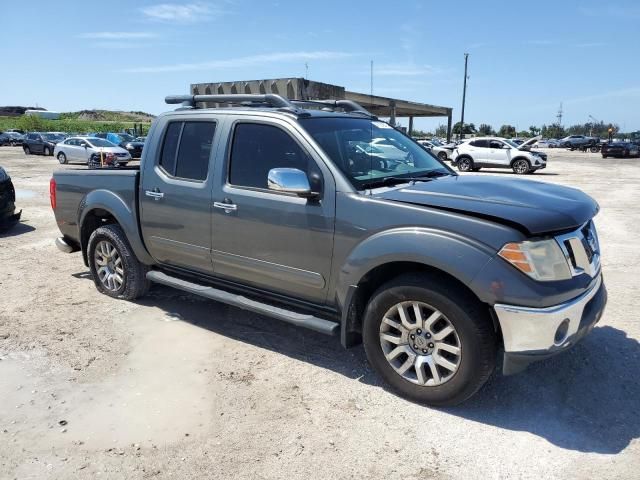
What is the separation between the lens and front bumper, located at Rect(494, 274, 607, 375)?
299 cm

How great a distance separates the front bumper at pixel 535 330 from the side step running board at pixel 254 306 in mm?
1163

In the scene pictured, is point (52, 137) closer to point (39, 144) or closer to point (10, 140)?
point (39, 144)

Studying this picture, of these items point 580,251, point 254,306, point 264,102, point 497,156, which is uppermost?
point 264,102

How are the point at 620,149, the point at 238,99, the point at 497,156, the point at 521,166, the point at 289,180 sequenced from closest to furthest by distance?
the point at 289,180, the point at 238,99, the point at 521,166, the point at 497,156, the point at 620,149

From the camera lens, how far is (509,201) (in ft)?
11.0

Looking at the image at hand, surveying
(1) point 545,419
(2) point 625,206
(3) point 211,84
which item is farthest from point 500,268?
(3) point 211,84

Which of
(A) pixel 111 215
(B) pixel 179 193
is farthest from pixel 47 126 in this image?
(B) pixel 179 193

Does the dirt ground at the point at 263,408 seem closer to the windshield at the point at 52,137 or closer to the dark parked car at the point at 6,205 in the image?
the dark parked car at the point at 6,205

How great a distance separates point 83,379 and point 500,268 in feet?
9.90

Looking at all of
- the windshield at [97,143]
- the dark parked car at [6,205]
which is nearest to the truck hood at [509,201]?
the dark parked car at [6,205]

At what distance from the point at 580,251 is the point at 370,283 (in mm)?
1337

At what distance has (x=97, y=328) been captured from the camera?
4.85 metres

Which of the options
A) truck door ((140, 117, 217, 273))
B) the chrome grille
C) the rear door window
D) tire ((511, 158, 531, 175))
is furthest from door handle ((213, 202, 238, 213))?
tire ((511, 158, 531, 175))

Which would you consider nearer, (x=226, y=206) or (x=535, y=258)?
(x=535, y=258)
